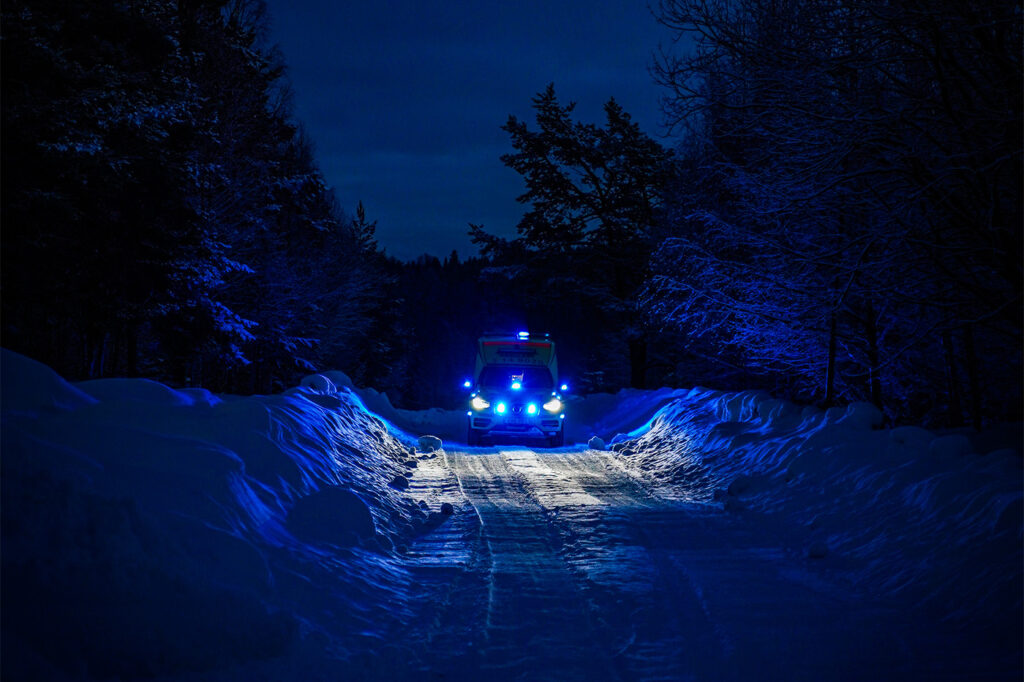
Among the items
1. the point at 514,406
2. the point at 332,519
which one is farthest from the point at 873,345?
the point at 332,519

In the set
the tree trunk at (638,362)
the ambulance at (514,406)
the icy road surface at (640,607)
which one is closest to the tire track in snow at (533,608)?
the icy road surface at (640,607)

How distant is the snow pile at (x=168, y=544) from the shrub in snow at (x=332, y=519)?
0.07 ft

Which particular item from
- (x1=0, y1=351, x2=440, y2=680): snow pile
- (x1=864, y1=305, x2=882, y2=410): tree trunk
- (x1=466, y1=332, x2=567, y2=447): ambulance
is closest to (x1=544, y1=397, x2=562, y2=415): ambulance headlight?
(x1=466, y1=332, x2=567, y2=447): ambulance

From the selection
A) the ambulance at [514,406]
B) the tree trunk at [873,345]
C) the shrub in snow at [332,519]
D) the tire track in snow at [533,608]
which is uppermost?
the tree trunk at [873,345]

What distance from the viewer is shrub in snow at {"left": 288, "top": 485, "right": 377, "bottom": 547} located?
7.11 metres

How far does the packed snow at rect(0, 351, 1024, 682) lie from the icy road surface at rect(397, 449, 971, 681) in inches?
1.1

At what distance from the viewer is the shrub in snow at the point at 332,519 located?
711 cm

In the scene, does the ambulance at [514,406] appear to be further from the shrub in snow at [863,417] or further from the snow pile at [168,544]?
the snow pile at [168,544]

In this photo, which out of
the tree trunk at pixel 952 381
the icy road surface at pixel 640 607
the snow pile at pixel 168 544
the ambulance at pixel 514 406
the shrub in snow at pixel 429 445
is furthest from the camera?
the ambulance at pixel 514 406

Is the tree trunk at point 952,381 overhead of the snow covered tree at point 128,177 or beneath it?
beneath

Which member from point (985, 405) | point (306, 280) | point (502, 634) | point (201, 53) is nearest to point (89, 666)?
point (502, 634)

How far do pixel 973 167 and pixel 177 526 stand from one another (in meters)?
8.40

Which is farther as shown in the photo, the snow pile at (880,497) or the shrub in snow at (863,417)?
the shrub in snow at (863,417)

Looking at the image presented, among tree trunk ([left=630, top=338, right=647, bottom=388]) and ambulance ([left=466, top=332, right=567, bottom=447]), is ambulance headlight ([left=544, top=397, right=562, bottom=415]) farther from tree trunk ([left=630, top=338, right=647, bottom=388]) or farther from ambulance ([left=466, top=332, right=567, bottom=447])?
tree trunk ([left=630, top=338, right=647, bottom=388])
